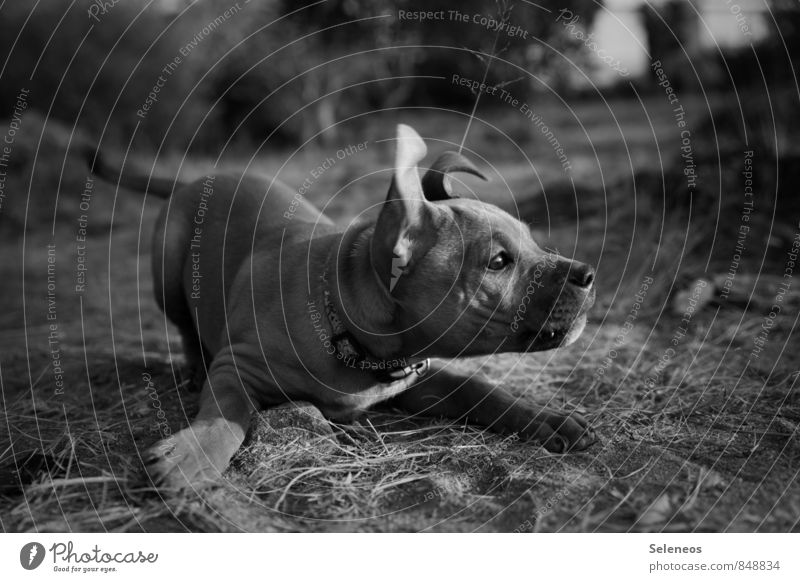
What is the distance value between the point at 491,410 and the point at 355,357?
0.86m

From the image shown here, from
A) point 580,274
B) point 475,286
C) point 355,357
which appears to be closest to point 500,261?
point 475,286

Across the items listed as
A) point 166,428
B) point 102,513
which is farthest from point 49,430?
point 102,513

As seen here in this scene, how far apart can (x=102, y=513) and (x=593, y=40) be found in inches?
228

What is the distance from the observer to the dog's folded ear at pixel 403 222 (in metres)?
3.24

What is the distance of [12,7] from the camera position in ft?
38.3

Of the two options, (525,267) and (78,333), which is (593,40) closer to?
(525,267)

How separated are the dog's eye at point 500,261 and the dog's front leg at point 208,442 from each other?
1.47m

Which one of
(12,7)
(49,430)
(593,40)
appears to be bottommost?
(49,430)

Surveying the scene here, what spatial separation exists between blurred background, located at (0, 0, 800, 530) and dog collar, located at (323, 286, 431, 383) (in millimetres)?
1207

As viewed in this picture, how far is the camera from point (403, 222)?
3311 mm

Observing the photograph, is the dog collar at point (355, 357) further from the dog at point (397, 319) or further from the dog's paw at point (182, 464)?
the dog's paw at point (182, 464)

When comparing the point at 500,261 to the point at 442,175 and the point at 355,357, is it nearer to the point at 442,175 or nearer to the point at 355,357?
the point at 442,175
